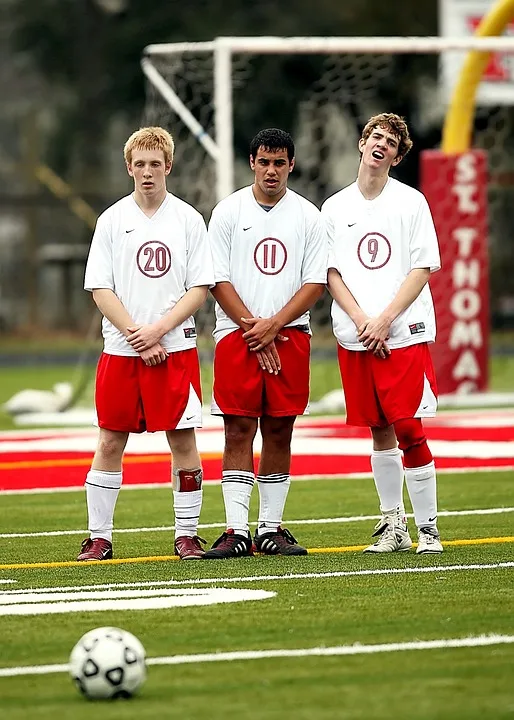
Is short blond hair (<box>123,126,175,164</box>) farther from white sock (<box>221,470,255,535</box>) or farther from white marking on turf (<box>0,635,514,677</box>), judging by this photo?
white marking on turf (<box>0,635,514,677</box>)

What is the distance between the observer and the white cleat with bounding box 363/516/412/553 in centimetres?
827

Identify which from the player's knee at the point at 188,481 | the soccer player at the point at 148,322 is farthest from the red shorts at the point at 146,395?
the player's knee at the point at 188,481

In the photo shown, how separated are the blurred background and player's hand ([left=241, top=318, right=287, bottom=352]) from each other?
20574 mm

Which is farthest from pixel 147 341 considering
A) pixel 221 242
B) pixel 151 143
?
pixel 151 143

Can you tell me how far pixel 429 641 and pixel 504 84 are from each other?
50.1ft

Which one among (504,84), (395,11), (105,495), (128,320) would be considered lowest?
(105,495)

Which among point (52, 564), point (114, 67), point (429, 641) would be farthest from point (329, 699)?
point (114, 67)

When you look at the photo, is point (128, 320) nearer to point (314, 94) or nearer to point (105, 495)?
point (105, 495)

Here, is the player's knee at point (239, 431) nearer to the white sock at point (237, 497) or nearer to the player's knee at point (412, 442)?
the white sock at point (237, 497)

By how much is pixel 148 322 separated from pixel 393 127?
1475 millimetres

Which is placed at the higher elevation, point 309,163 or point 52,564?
point 309,163

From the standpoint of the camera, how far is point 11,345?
111ft

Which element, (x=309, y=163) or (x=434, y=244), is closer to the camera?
(x=434, y=244)

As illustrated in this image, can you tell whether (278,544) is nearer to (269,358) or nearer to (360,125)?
(269,358)
